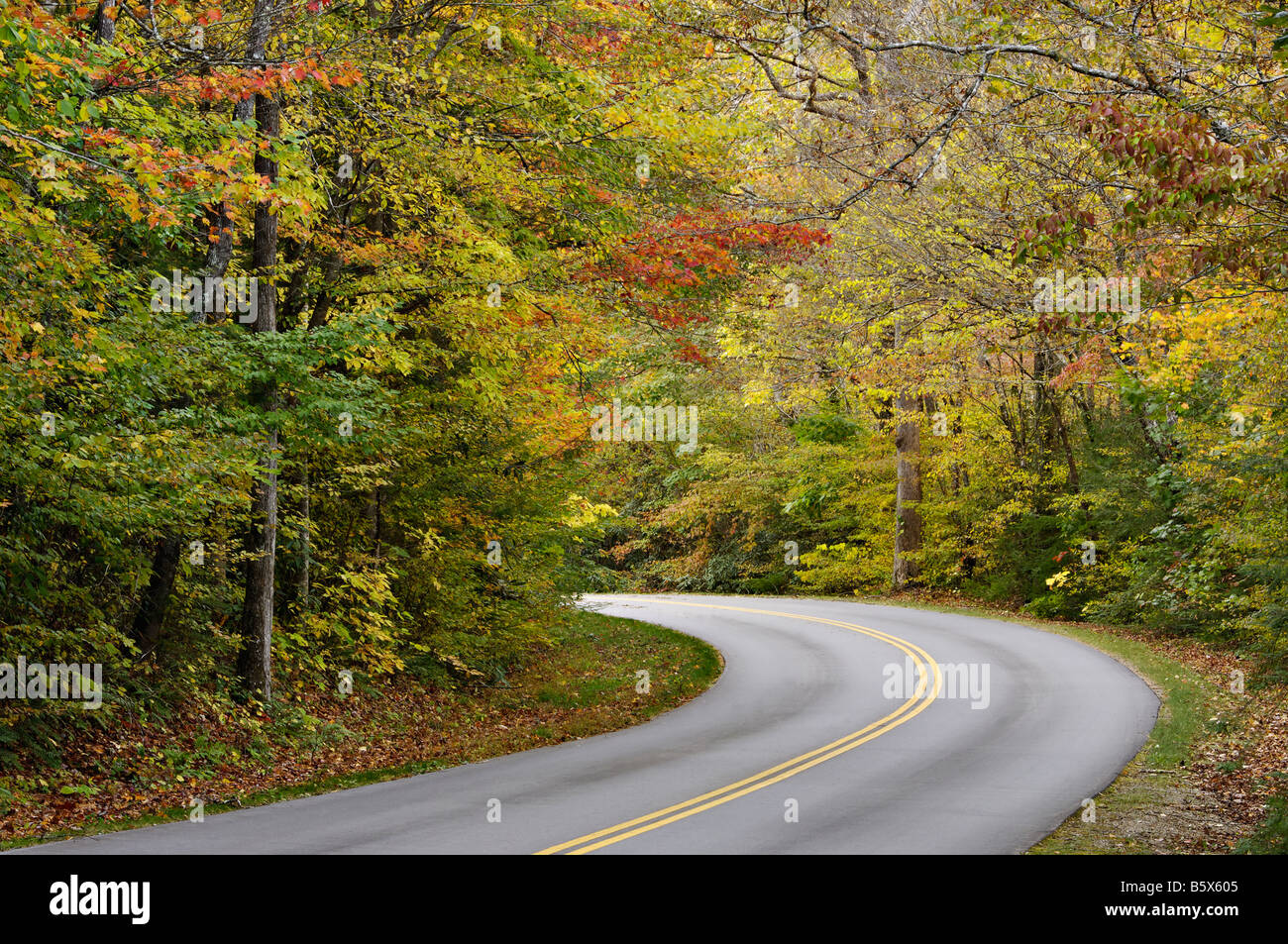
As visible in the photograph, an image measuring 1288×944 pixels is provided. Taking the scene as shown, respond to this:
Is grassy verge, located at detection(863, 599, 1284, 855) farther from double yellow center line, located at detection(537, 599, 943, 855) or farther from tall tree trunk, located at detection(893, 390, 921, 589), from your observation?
tall tree trunk, located at detection(893, 390, 921, 589)

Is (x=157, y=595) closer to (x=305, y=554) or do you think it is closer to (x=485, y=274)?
(x=305, y=554)

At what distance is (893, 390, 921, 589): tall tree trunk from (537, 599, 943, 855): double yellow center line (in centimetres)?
1199

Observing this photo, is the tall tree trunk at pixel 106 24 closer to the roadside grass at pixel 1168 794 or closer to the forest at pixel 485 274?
the forest at pixel 485 274

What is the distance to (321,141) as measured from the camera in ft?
44.9

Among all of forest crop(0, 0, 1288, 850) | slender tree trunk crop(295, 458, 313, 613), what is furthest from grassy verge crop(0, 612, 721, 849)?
slender tree trunk crop(295, 458, 313, 613)

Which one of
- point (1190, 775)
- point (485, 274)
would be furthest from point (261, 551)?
point (1190, 775)

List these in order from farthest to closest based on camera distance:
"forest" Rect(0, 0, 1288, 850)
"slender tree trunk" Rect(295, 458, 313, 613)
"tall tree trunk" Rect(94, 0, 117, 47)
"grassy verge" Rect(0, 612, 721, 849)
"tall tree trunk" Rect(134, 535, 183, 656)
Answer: "slender tree trunk" Rect(295, 458, 313, 613), "tall tree trunk" Rect(134, 535, 183, 656), "grassy verge" Rect(0, 612, 721, 849), "tall tree trunk" Rect(94, 0, 117, 47), "forest" Rect(0, 0, 1288, 850)

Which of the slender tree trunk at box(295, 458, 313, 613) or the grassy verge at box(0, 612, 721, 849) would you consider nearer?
the grassy verge at box(0, 612, 721, 849)

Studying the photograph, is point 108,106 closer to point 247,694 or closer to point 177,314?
point 177,314

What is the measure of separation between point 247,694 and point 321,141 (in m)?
7.12

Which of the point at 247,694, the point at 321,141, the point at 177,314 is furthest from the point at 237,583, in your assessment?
the point at 321,141

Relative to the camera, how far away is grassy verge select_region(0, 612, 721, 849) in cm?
1041

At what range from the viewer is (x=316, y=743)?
44.8 feet

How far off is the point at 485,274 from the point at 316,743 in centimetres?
646
